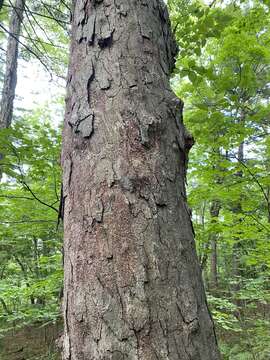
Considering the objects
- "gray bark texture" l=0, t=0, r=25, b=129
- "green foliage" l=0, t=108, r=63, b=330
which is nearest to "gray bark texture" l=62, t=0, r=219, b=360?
"green foliage" l=0, t=108, r=63, b=330

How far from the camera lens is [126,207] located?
0.75 m

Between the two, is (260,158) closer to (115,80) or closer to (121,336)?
(115,80)

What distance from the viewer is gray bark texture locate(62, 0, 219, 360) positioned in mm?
656

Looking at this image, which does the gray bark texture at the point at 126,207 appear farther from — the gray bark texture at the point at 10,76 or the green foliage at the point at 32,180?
the gray bark texture at the point at 10,76

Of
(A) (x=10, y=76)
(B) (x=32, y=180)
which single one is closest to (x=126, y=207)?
(B) (x=32, y=180)

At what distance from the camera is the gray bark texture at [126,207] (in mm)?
656

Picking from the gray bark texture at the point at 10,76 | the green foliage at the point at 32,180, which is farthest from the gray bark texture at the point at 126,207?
the gray bark texture at the point at 10,76

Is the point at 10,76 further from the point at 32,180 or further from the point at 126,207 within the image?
the point at 126,207

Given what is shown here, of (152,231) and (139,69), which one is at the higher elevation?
(139,69)

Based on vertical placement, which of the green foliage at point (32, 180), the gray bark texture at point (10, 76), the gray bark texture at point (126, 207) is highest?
the gray bark texture at point (10, 76)

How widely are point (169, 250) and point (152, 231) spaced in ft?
0.20

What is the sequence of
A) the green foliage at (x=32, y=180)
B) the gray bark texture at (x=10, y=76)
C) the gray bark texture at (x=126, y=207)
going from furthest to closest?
1. the gray bark texture at (x=10, y=76)
2. the green foliage at (x=32, y=180)
3. the gray bark texture at (x=126, y=207)

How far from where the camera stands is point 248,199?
149 inches

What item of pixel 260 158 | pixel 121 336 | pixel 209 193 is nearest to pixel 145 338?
pixel 121 336
